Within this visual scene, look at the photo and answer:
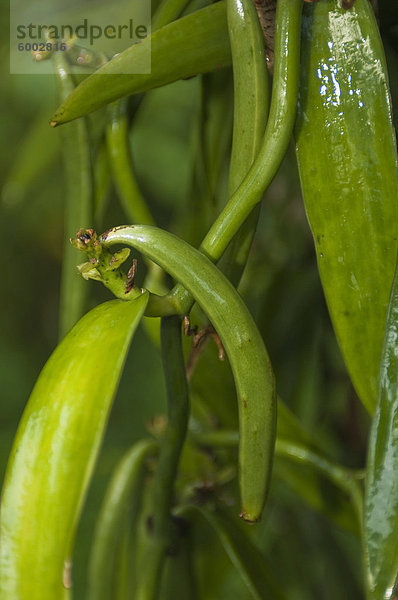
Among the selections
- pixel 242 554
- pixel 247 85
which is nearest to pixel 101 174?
pixel 247 85

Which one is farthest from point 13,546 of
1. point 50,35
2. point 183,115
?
point 183,115

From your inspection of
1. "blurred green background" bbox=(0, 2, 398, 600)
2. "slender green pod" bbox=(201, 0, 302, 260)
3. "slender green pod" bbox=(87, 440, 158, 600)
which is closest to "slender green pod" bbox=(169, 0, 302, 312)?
"slender green pod" bbox=(201, 0, 302, 260)

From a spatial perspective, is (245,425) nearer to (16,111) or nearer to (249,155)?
(249,155)

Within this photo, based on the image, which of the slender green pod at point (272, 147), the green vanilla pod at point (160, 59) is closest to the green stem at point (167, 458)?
the slender green pod at point (272, 147)

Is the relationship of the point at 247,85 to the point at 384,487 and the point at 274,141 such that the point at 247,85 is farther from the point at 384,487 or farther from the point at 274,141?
the point at 384,487

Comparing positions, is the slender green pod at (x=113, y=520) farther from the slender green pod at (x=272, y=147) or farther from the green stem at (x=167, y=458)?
the slender green pod at (x=272, y=147)
